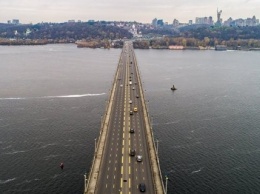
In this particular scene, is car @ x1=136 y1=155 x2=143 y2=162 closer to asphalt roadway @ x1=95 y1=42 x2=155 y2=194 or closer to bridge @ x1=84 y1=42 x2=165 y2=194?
bridge @ x1=84 y1=42 x2=165 y2=194

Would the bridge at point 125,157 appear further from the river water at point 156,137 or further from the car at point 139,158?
the river water at point 156,137

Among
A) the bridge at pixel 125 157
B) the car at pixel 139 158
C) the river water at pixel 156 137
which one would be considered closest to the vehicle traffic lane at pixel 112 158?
the bridge at pixel 125 157

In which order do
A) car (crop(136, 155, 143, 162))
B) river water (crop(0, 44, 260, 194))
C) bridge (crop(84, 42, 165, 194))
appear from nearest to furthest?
bridge (crop(84, 42, 165, 194)) → car (crop(136, 155, 143, 162)) → river water (crop(0, 44, 260, 194))

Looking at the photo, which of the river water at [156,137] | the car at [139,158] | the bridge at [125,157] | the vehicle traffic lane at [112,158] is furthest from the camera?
the river water at [156,137]

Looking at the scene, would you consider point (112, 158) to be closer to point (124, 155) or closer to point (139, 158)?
point (124, 155)

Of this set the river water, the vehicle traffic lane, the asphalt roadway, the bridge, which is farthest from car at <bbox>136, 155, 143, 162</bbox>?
the river water

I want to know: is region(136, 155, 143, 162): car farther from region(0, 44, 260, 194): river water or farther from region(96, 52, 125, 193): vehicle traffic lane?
region(0, 44, 260, 194): river water

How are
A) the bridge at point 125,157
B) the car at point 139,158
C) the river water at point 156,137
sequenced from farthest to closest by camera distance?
the river water at point 156,137
the car at point 139,158
the bridge at point 125,157

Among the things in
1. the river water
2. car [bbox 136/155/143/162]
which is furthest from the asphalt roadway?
the river water

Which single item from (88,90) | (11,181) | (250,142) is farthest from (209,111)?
(11,181)

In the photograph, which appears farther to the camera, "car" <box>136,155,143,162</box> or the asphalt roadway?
"car" <box>136,155,143,162</box>

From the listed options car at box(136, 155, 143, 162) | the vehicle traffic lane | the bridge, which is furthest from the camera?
car at box(136, 155, 143, 162)
